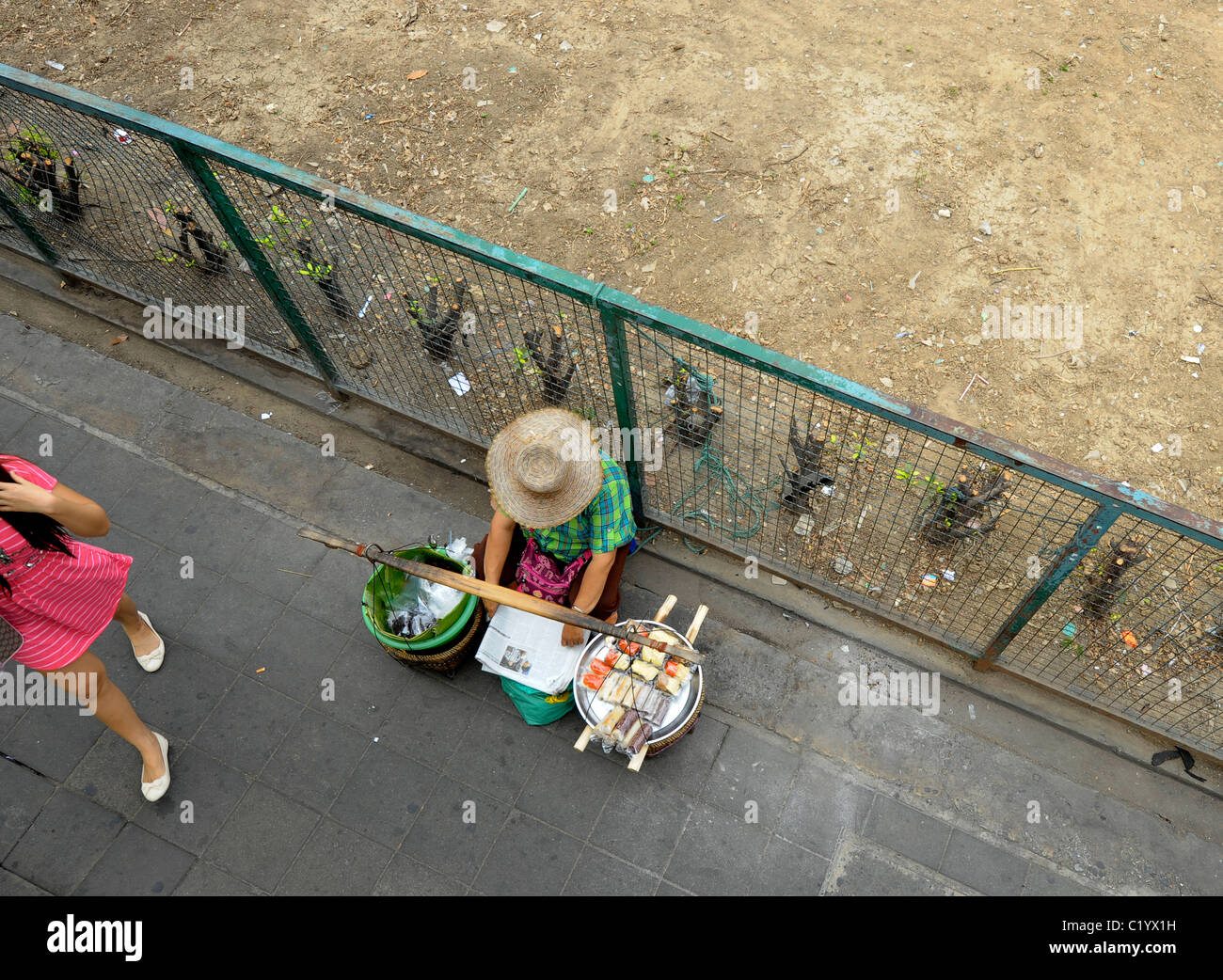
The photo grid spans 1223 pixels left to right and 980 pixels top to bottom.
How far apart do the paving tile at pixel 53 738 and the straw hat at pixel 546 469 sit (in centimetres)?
261

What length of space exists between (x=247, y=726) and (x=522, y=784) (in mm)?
1496

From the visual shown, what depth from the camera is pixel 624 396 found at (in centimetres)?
396

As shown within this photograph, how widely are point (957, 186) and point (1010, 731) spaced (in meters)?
4.32

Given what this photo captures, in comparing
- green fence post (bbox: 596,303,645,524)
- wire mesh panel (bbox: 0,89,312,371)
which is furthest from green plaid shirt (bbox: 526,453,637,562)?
wire mesh panel (bbox: 0,89,312,371)

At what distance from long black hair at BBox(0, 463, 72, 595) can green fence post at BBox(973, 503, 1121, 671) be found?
403 centimetres

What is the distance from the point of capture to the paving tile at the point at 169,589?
183 inches

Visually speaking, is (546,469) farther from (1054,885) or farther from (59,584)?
(1054,885)

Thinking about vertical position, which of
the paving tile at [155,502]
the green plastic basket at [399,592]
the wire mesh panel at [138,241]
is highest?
the wire mesh panel at [138,241]

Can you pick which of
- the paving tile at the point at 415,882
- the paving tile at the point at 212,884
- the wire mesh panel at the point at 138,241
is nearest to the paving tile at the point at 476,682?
the paving tile at the point at 415,882

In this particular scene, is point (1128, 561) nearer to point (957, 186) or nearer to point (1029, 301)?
point (1029, 301)

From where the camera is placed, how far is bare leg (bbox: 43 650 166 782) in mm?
3643

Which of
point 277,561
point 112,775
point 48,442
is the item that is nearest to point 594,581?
point 277,561

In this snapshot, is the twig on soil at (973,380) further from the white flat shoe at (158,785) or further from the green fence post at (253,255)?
the white flat shoe at (158,785)
